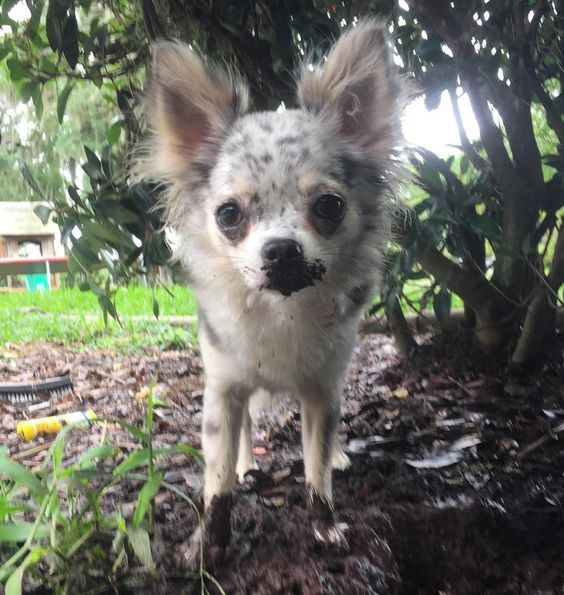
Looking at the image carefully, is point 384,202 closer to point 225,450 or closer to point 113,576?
point 225,450

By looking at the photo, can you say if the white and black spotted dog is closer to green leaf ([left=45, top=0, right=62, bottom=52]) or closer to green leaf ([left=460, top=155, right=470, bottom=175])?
green leaf ([left=45, top=0, right=62, bottom=52])

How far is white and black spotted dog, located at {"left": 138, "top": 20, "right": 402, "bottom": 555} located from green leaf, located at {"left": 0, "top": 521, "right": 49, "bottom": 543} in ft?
1.48

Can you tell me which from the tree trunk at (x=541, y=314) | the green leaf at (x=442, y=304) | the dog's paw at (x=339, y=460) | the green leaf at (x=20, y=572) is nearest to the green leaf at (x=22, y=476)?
the green leaf at (x=20, y=572)

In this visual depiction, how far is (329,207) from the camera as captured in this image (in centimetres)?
174

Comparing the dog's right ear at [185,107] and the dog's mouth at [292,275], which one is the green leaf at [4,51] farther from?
the dog's mouth at [292,275]

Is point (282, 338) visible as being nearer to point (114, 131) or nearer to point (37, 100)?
point (114, 131)

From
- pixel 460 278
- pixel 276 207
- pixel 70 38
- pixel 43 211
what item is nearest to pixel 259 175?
pixel 276 207

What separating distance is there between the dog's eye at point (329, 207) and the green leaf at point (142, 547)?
Answer: 1.03 m

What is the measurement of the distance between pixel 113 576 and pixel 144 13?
6.63ft

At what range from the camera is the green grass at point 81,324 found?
430 centimetres

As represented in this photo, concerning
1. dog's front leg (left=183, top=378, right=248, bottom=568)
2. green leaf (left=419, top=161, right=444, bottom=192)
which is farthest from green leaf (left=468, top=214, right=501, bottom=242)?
dog's front leg (left=183, top=378, right=248, bottom=568)

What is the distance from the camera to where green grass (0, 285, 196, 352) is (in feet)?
14.1

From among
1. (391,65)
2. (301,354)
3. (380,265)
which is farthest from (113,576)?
(391,65)

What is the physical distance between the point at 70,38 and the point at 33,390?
2.11 m
